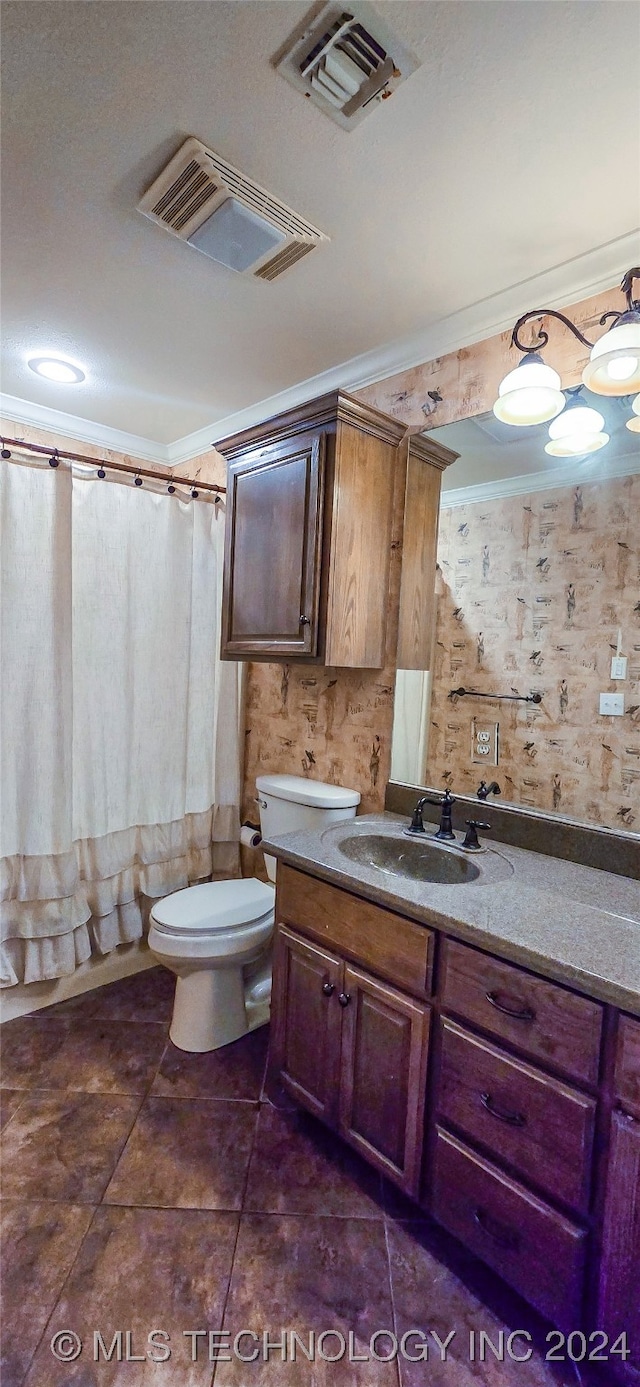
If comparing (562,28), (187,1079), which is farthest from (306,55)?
(187,1079)

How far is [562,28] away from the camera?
0.89m

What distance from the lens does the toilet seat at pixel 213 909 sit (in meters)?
1.81

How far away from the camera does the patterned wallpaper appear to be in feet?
4.59

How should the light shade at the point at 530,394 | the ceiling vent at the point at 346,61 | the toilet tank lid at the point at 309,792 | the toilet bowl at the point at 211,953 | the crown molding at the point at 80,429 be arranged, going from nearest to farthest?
1. the ceiling vent at the point at 346,61
2. the light shade at the point at 530,394
3. the toilet bowl at the point at 211,953
4. the toilet tank lid at the point at 309,792
5. the crown molding at the point at 80,429

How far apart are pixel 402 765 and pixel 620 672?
72cm

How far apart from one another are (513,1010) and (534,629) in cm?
95

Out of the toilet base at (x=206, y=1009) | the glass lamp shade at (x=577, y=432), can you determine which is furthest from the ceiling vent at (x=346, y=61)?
the toilet base at (x=206, y=1009)

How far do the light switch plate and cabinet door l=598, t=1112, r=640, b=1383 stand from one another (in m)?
0.91

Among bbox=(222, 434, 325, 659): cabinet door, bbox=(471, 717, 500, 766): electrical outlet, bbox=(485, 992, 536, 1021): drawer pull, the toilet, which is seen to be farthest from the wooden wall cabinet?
bbox=(485, 992, 536, 1021): drawer pull

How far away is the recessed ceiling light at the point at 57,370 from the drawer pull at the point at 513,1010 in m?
2.31

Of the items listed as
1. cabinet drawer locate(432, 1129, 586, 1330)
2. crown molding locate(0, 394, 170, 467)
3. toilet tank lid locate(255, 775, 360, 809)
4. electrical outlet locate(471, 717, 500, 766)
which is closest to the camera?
cabinet drawer locate(432, 1129, 586, 1330)

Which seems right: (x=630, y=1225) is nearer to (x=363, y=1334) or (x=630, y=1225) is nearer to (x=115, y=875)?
(x=363, y=1334)

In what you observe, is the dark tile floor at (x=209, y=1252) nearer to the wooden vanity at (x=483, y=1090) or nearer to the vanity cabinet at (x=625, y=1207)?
the wooden vanity at (x=483, y=1090)

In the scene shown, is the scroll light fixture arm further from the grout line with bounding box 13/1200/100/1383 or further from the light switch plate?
the grout line with bounding box 13/1200/100/1383
